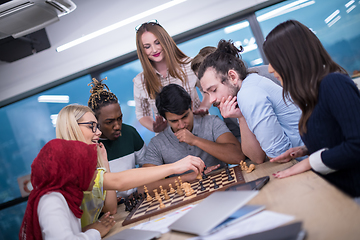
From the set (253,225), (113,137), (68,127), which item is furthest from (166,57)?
(253,225)

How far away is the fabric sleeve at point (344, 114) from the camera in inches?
42.4

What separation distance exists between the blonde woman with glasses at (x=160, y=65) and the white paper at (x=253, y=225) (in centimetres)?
230

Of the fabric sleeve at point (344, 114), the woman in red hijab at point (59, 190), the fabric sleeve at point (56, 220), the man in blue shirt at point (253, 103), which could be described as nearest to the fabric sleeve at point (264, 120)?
the man in blue shirt at point (253, 103)

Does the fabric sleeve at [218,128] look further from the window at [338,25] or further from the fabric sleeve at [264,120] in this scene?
the window at [338,25]

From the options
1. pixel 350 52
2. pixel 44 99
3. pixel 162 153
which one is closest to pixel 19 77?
pixel 44 99

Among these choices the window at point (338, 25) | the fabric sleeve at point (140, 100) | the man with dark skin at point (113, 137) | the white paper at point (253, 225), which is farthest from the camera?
the window at point (338, 25)

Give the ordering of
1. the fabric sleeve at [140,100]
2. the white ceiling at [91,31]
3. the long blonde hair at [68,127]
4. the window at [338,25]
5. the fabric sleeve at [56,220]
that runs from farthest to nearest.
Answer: the white ceiling at [91,31], the window at [338,25], the fabric sleeve at [140,100], the long blonde hair at [68,127], the fabric sleeve at [56,220]

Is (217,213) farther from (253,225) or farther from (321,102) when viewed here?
(321,102)

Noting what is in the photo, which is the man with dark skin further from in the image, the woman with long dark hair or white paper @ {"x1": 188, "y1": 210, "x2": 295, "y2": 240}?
white paper @ {"x1": 188, "y1": 210, "x2": 295, "y2": 240}

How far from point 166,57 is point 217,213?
2594 mm

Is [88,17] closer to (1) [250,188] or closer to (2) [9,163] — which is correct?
(2) [9,163]

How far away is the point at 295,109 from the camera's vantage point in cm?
185

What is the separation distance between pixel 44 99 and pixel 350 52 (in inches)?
184

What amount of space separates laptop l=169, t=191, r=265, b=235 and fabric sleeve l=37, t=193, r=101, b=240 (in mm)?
506
